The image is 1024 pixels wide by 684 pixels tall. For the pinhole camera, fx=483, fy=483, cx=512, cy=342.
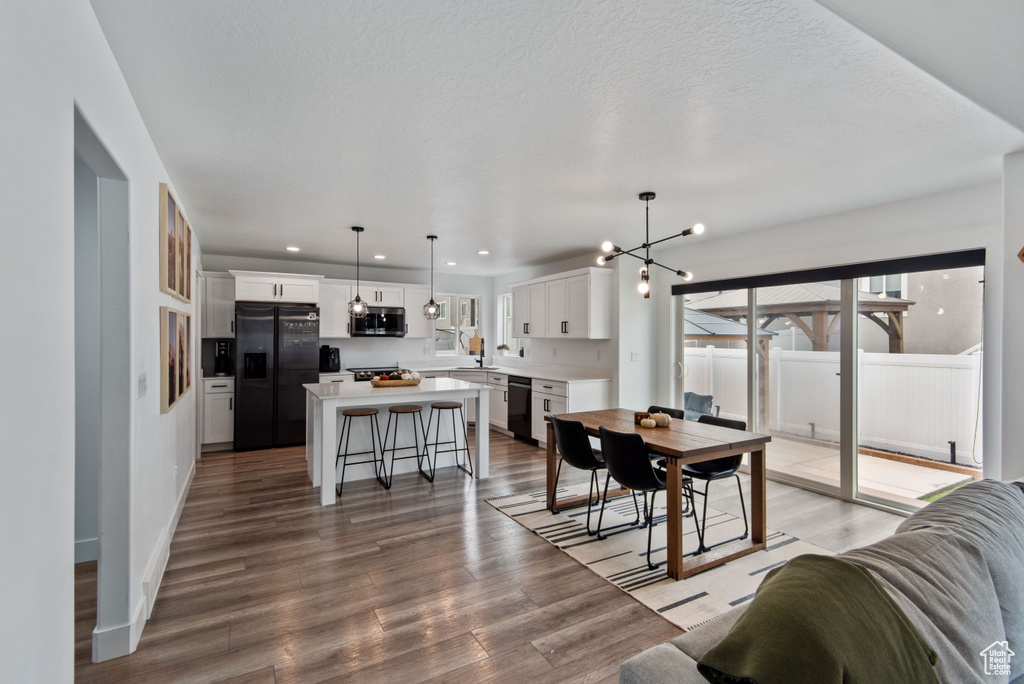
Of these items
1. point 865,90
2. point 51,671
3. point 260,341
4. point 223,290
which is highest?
point 865,90

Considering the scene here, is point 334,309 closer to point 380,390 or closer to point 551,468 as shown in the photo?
point 380,390

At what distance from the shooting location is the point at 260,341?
20.2 feet

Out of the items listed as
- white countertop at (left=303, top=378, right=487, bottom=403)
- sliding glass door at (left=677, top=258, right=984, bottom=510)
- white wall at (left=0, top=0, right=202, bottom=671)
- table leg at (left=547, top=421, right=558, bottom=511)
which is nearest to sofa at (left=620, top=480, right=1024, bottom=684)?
white wall at (left=0, top=0, right=202, bottom=671)

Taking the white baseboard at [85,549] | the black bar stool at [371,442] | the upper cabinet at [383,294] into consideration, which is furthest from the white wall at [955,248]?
the white baseboard at [85,549]

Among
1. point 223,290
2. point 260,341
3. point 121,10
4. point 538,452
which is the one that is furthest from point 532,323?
point 121,10

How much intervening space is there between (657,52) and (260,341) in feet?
19.1

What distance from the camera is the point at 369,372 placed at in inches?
270

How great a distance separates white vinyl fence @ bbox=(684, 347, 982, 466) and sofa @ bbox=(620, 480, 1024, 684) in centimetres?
267

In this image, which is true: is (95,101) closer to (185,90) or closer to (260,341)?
(185,90)

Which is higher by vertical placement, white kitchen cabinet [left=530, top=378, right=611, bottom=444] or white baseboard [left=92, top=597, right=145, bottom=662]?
white kitchen cabinet [left=530, top=378, right=611, bottom=444]

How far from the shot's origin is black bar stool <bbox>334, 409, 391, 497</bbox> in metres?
4.57

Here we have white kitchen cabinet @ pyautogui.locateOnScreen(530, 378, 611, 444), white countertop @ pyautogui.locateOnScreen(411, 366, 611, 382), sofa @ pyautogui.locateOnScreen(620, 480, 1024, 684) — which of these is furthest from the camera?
white countertop @ pyautogui.locateOnScreen(411, 366, 611, 382)

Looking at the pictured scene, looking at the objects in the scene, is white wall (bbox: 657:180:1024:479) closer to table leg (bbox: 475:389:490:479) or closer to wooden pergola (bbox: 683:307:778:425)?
wooden pergola (bbox: 683:307:778:425)

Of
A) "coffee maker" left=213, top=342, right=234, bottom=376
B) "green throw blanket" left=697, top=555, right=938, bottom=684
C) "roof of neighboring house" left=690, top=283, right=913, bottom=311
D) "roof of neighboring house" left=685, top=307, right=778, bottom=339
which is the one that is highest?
"roof of neighboring house" left=690, top=283, right=913, bottom=311
